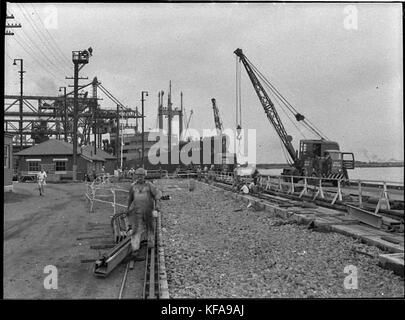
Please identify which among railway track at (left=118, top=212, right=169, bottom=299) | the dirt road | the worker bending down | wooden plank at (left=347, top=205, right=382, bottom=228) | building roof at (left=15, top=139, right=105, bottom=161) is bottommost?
the dirt road

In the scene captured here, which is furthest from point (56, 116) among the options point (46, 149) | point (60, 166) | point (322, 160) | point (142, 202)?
point (60, 166)

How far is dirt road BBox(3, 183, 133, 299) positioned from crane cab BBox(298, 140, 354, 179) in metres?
15.9

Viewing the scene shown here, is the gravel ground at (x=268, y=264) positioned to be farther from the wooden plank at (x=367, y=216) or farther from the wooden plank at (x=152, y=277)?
the wooden plank at (x=367, y=216)

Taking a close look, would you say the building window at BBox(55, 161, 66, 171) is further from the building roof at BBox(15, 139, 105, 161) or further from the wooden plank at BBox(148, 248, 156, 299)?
the wooden plank at BBox(148, 248, 156, 299)

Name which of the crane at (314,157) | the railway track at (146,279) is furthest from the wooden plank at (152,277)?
the crane at (314,157)

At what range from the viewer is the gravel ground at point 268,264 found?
5.43 meters

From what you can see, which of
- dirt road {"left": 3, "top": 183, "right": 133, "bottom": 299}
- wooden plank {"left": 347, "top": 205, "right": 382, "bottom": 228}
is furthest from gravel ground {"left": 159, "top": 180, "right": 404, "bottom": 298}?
dirt road {"left": 3, "top": 183, "right": 133, "bottom": 299}

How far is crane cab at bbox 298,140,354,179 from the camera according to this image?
85.4ft

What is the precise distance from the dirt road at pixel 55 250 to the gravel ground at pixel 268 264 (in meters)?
1.40

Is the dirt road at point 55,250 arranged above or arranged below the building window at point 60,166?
below

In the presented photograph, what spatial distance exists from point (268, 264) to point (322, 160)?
2049 centimetres
